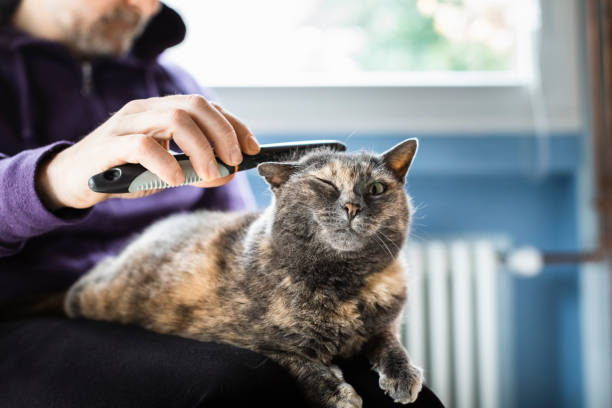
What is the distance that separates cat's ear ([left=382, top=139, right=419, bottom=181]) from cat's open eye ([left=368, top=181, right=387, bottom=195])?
0.10ft

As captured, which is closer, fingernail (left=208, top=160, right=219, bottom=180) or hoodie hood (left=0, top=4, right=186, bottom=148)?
fingernail (left=208, top=160, right=219, bottom=180)

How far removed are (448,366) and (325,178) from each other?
118cm

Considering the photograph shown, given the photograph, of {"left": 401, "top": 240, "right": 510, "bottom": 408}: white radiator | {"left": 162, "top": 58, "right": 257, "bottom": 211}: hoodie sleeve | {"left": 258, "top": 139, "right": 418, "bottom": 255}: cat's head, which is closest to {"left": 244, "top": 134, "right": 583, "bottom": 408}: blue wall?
{"left": 401, "top": 240, "right": 510, "bottom": 408}: white radiator

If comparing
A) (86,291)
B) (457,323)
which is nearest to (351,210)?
(86,291)

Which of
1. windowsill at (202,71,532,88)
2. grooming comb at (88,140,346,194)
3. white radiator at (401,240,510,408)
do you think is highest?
windowsill at (202,71,532,88)

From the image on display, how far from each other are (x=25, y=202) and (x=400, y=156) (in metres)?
0.43

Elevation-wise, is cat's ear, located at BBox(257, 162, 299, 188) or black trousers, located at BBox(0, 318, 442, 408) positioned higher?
cat's ear, located at BBox(257, 162, 299, 188)

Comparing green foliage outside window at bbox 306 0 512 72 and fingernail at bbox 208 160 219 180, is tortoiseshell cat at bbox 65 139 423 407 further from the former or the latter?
green foliage outside window at bbox 306 0 512 72

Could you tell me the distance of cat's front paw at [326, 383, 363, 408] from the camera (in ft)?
1.93

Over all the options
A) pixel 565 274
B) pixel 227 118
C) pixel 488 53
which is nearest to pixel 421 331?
pixel 565 274

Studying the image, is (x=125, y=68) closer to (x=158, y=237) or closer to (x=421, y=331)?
(x=158, y=237)

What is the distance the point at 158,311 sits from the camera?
754 millimetres

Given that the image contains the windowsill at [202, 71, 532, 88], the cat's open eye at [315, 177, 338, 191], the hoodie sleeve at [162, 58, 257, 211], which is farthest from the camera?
the windowsill at [202, 71, 532, 88]

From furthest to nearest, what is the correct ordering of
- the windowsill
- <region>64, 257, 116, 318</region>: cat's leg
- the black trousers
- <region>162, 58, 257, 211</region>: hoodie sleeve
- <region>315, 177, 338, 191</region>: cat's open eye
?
the windowsill < <region>162, 58, 257, 211</region>: hoodie sleeve < <region>64, 257, 116, 318</region>: cat's leg < <region>315, 177, 338, 191</region>: cat's open eye < the black trousers
